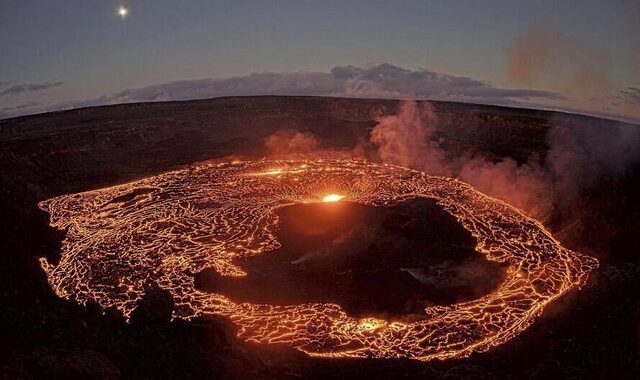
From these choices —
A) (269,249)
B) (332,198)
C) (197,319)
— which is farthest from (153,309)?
(332,198)

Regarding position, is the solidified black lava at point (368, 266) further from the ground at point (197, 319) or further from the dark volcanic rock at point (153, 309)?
the ground at point (197, 319)

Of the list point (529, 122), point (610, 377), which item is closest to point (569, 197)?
point (610, 377)

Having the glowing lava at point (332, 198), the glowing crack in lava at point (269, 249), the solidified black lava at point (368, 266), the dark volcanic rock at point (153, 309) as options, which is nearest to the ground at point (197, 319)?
the dark volcanic rock at point (153, 309)

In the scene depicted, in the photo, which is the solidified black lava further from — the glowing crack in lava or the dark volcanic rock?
the dark volcanic rock

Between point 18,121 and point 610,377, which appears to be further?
point 18,121

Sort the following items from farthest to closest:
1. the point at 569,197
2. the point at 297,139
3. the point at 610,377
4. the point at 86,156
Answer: the point at 297,139
the point at 86,156
the point at 569,197
the point at 610,377

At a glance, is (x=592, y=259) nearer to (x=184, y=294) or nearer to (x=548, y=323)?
(x=548, y=323)

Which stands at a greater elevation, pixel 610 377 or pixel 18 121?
pixel 18 121

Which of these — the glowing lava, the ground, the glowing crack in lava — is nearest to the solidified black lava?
the glowing crack in lava

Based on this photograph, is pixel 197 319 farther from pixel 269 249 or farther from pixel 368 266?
pixel 368 266
